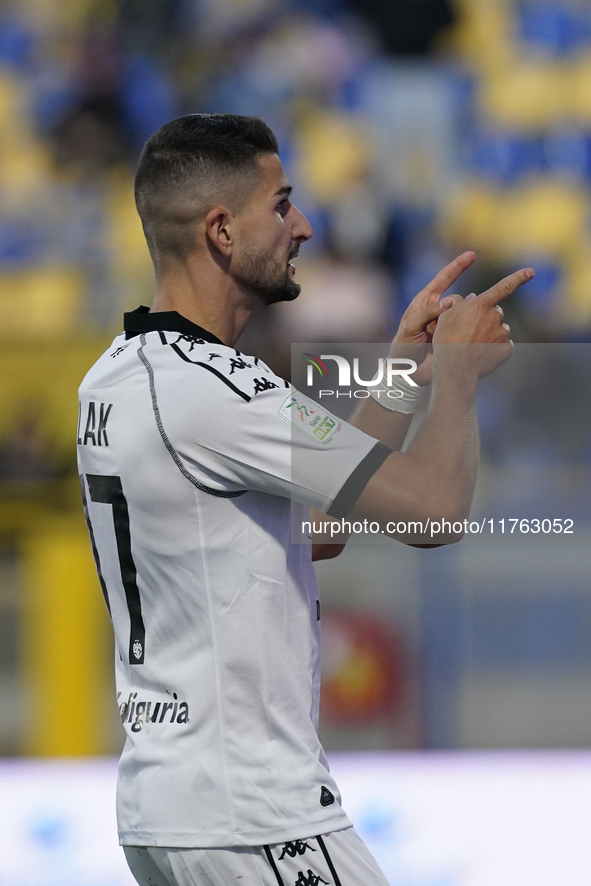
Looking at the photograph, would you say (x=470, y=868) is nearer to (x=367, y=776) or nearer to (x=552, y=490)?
(x=367, y=776)

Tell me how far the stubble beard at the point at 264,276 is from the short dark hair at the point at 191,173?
9cm

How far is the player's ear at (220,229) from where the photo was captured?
175 cm

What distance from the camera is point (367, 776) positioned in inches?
134

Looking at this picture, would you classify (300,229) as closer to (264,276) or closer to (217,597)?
(264,276)

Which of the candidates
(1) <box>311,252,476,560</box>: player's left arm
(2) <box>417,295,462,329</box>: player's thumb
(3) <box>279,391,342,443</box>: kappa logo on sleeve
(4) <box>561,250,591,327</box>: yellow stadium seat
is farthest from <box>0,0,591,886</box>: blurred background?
(3) <box>279,391,342,443</box>: kappa logo on sleeve

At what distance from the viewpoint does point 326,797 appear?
1.62m

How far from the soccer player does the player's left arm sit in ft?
0.28

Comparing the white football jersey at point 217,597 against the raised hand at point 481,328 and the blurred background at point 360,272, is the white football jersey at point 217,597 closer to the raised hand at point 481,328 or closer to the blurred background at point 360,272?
the raised hand at point 481,328

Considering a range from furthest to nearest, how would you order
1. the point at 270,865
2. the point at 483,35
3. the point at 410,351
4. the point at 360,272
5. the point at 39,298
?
the point at 483,35 < the point at 39,298 < the point at 360,272 < the point at 410,351 < the point at 270,865

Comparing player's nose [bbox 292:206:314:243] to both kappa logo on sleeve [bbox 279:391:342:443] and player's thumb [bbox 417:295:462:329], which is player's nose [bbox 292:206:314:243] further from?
kappa logo on sleeve [bbox 279:391:342:443]

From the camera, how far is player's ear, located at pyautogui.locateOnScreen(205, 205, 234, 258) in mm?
1750

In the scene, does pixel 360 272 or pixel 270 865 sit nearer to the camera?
pixel 270 865

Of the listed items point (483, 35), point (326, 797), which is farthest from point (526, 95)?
point (326, 797)

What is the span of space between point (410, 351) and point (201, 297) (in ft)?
1.32
